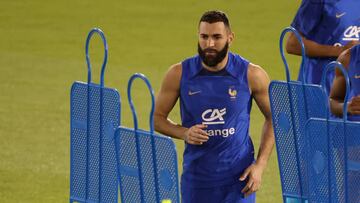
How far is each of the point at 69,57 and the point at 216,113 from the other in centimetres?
1119

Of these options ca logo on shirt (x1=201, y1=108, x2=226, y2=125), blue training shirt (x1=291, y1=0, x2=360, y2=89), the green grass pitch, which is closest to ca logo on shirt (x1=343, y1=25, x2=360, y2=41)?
blue training shirt (x1=291, y1=0, x2=360, y2=89)

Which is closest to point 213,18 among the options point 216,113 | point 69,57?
point 216,113

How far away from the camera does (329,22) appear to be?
33.1ft

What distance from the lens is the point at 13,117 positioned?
15672 mm

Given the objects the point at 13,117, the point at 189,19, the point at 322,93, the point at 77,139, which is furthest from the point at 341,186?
the point at 189,19

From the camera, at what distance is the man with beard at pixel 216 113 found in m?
8.77

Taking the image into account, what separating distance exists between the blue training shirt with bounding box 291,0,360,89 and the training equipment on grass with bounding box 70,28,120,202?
2.17 meters

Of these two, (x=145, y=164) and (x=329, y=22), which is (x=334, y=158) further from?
(x=329, y=22)

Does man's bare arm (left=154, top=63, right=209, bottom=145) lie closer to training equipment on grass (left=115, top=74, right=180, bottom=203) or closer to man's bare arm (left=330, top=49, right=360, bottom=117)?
training equipment on grass (left=115, top=74, right=180, bottom=203)

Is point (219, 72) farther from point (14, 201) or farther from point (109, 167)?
point (14, 201)

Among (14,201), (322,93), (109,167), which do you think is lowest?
(14,201)

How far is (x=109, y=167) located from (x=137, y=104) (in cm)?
791

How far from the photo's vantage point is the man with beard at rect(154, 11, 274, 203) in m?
8.77

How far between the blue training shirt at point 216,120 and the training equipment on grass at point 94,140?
Result: 64cm
